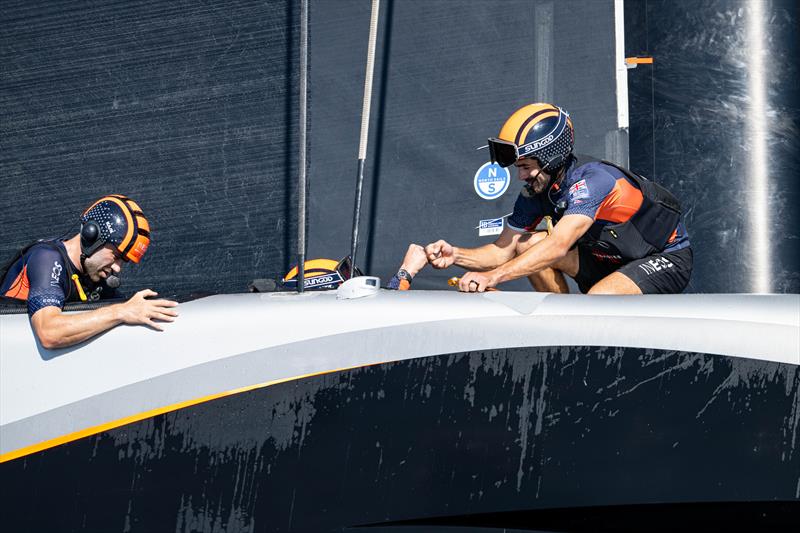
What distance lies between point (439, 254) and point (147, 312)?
1.35 m

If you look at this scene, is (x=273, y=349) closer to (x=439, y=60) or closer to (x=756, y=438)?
(x=756, y=438)

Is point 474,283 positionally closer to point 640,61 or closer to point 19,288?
point 19,288

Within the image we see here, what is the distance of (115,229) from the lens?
3547 millimetres

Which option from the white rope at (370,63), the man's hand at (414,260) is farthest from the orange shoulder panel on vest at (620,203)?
the white rope at (370,63)

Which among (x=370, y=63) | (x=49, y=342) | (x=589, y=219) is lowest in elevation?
(x=49, y=342)

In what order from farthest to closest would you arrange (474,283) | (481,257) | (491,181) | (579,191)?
(491,181) < (481,257) < (579,191) < (474,283)

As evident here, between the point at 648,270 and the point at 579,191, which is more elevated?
the point at 579,191

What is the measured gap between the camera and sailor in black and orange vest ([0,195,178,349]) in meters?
2.86

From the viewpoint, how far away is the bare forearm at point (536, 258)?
3.48 metres

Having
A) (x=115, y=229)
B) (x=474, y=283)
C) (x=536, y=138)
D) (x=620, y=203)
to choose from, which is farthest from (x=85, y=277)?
(x=620, y=203)

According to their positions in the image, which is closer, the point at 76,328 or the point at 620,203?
the point at 76,328

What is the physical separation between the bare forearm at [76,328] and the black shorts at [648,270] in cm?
177

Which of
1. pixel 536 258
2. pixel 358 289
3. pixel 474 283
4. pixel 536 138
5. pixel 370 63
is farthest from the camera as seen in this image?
pixel 370 63

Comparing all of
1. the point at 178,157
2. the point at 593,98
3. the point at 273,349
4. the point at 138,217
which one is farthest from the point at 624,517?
the point at 178,157
